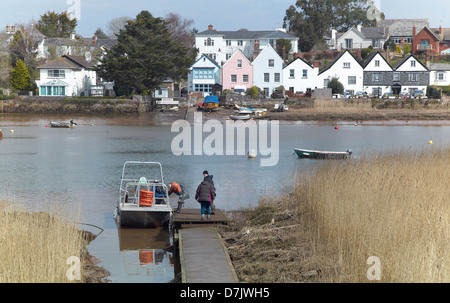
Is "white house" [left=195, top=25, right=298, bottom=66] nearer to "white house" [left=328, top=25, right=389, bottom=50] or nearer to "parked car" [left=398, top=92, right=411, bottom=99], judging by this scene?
"white house" [left=328, top=25, right=389, bottom=50]

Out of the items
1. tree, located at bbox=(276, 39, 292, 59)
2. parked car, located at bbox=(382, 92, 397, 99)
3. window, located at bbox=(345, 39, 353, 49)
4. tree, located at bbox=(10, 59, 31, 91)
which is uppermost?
window, located at bbox=(345, 39, 353, 49)

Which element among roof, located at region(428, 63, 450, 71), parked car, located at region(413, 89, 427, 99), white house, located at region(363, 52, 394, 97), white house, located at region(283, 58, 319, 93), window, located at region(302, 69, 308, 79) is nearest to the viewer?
parked car, located at region(413, 89, 427, 99)

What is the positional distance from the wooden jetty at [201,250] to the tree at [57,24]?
351 ft

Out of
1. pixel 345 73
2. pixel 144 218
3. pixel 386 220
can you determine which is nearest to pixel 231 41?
pixel 345 73

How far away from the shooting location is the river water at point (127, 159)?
766 inches

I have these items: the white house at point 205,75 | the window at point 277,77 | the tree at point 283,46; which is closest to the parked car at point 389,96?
the window at point 277,77

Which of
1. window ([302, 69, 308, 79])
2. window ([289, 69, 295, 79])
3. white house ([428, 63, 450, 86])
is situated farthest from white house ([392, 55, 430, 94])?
window ([289, 69, 295, 79])

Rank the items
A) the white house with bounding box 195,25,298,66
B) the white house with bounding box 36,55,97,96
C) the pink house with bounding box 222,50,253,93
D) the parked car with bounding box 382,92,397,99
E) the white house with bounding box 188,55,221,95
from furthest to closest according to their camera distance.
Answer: the white house with bounding box 195,25,298,66
the white house with bounding box 188,55,221,95
the pink house with bounding box 222,50,253,93
the white house with bounding box 36,55,97,96
the parked car with bounding box 382,92,397,99

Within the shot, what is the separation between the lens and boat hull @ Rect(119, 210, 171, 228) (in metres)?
20.8

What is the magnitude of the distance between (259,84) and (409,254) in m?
78.6

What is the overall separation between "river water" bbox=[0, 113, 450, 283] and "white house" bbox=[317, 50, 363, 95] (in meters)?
18.5

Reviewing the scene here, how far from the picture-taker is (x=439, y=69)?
91.3 meters
